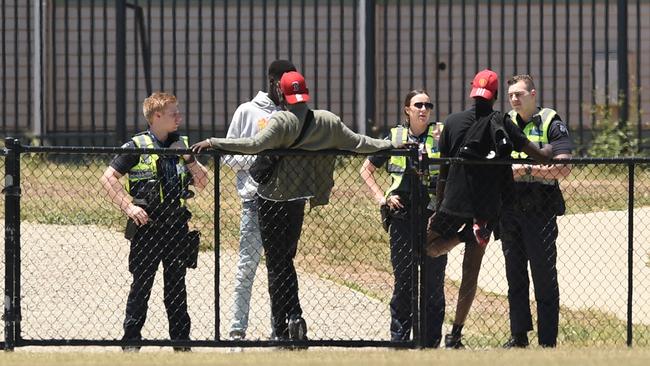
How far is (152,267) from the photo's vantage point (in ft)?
32.1

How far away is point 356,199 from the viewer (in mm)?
15523

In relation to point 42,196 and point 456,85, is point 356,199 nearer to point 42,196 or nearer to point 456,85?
point 42,196

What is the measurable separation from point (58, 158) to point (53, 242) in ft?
12.5

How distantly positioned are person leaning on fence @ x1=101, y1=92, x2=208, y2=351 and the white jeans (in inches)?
18.3

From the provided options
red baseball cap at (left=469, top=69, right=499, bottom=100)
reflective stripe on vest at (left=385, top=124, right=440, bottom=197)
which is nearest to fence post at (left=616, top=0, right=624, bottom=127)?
reflective stripe on vest at (left=385, top=124, right=440, bottom=197)

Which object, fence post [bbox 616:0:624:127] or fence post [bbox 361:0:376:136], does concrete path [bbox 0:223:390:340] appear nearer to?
fence post [bbox 361:0:376:136]

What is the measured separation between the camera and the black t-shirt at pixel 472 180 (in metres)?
9.78

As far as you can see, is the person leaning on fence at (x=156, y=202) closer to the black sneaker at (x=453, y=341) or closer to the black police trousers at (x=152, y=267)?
the black police trousers at (x=152, y=267)

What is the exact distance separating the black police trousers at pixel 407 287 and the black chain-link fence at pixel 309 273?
0.15 metres

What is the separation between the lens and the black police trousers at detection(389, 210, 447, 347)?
9945mm

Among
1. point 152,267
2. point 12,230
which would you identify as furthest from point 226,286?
point 12,230

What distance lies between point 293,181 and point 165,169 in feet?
2.65

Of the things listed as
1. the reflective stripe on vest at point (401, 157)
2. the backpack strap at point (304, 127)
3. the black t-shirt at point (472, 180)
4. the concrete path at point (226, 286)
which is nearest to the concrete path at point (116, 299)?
the concrete path at point (226, 286)

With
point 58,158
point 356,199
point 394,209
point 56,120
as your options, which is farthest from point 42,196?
point 394,209
